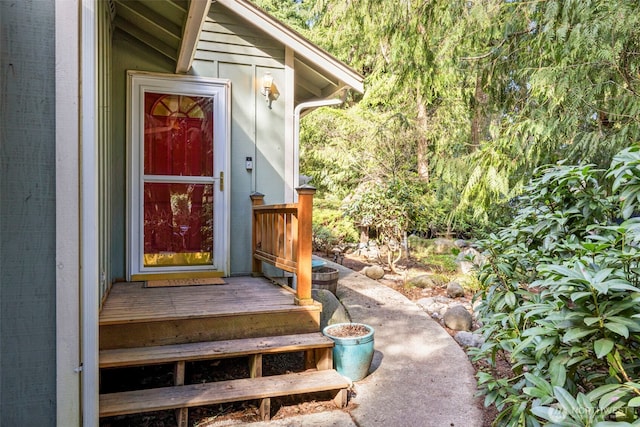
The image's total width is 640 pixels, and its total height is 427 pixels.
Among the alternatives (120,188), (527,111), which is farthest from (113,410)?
(527,111)

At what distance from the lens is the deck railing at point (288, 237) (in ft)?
10.5

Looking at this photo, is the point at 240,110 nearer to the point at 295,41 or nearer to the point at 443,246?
the point at 295,41

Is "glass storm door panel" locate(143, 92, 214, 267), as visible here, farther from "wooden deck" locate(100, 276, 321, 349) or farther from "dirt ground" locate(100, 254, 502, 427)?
"dirt ground" locate(100, 254, 502, 427)

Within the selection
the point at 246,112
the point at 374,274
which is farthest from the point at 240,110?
the point at 374,274

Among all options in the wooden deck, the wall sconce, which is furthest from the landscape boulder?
the wall sconce

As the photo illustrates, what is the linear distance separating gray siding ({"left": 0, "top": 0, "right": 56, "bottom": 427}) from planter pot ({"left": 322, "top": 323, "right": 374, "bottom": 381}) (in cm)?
188

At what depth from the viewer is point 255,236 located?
4.57 m

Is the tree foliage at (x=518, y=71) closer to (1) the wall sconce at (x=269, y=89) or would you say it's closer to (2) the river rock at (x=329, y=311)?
(1) the wall sconce at (x=269, y=89)

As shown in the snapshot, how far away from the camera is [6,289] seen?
1.86 m

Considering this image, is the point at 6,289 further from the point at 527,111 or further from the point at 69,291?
the point at 527,111

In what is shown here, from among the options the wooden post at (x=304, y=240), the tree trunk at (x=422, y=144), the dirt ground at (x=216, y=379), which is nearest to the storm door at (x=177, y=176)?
the dirt ground at (x=216, y=379)

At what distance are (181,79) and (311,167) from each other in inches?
316

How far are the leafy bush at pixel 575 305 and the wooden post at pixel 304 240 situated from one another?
1.35m

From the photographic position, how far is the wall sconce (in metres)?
4.51
